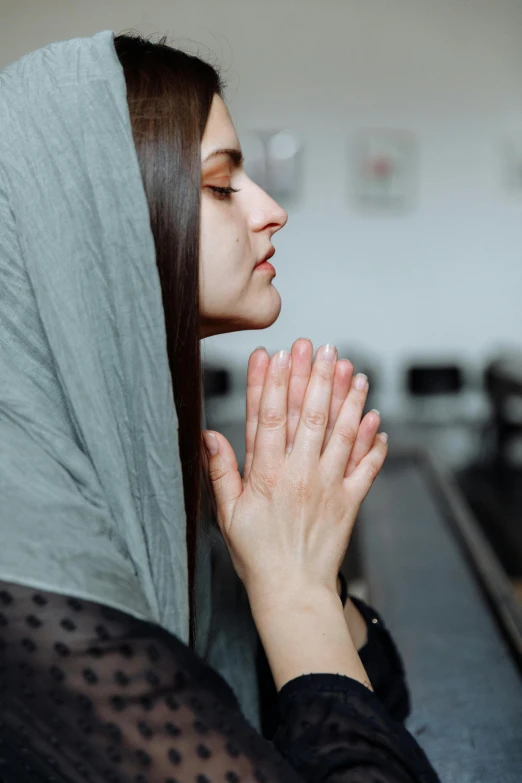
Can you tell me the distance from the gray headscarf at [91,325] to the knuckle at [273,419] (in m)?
0.14

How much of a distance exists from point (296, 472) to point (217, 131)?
1.40ft

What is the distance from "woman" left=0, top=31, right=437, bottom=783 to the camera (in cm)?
70

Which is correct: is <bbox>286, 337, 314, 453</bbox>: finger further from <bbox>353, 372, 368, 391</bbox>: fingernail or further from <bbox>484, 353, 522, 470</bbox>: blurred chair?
<bbox>484, 353, 522, 470</bbox>: blurred chair

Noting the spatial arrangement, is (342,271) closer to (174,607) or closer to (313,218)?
(313,218)

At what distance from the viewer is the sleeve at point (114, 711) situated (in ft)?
2.25

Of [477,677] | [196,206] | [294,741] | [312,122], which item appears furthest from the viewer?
[312,122]

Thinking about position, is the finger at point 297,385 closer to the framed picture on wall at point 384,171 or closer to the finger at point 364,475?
the finger at point 364,475

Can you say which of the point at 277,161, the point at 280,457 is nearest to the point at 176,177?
the point at 280,457

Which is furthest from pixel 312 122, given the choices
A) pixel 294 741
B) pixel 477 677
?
pixel 294 741

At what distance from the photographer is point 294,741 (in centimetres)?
78

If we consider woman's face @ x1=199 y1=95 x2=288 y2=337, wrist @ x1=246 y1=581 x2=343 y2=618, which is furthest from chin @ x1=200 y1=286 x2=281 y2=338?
wrist @ x1=246 y1=581 x2=343 y2=618

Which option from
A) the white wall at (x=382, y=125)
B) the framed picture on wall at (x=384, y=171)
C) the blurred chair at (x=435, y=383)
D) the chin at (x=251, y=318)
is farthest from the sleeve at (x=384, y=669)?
the framed picture on wall at (x=384, y=171)

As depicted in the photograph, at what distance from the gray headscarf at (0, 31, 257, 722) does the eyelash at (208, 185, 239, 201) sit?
14 cm

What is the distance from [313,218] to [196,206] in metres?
5.41
